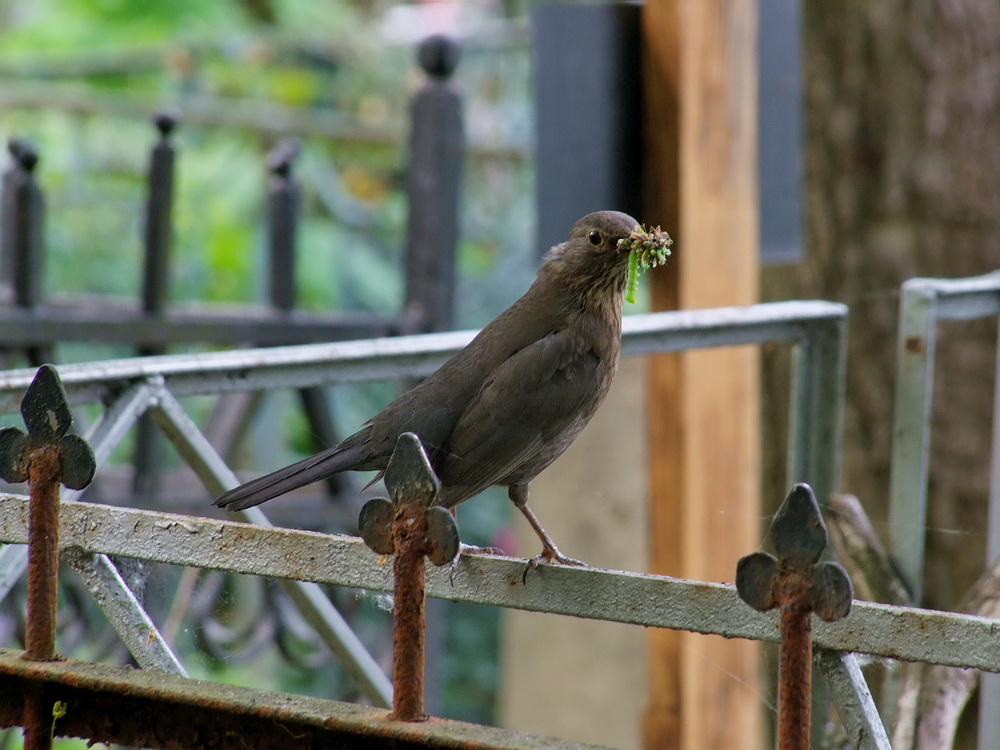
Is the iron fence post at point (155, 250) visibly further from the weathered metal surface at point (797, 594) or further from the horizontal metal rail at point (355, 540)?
the weathered metal surface at point (797, 594)

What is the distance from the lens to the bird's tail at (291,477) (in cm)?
186

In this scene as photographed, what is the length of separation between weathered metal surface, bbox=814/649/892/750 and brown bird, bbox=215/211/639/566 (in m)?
0.94

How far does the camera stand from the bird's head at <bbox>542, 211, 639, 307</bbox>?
237 centimetres

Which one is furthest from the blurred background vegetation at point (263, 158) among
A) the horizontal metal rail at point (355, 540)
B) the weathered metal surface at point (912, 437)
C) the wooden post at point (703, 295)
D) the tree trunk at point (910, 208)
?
the weathered metal surface at point (912, 437)

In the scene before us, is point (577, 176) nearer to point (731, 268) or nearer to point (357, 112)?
point (731, 268)

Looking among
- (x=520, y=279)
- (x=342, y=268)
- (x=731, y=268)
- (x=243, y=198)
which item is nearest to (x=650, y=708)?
(x=731, y=268)

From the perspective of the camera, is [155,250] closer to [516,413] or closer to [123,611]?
[516,413]

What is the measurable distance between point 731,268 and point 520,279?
3.70 m

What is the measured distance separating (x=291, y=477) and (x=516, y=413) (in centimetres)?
50

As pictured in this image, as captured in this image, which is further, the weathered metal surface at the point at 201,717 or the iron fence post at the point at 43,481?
the iron fence post at the point at 43,481

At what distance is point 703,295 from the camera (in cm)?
347

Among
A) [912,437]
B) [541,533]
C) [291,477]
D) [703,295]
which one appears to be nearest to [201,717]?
[291,477]

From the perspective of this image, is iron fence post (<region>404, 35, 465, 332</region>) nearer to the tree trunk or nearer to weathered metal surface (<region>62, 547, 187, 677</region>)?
the tree trunk

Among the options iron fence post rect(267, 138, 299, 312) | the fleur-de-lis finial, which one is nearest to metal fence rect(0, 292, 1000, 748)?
the fleur-de-lis finial
